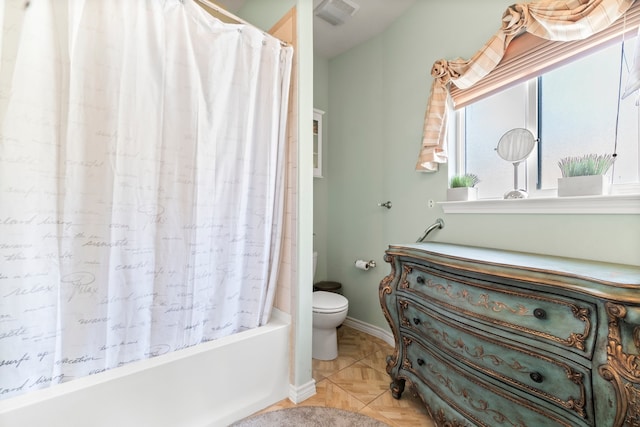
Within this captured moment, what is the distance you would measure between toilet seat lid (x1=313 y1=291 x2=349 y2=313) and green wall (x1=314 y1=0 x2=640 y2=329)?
44 cm

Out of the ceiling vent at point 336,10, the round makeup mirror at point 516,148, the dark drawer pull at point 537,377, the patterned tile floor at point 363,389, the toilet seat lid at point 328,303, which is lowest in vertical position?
the patterned tile floor at point 363,389

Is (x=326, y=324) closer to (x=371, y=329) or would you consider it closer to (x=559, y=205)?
(x=371, y=329)

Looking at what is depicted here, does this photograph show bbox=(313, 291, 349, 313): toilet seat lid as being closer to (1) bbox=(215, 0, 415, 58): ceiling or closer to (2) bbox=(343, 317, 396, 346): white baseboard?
(2) bbox=(343, 317, 396, 346): white baseboard

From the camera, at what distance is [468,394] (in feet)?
3.71

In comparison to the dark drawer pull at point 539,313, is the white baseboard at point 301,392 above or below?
below

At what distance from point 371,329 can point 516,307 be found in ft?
5.14

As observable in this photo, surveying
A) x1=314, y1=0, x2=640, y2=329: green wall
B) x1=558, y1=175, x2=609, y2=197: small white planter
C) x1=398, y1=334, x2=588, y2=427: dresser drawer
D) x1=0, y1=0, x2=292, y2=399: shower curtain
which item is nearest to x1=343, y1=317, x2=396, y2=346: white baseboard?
x1=314, y1=0, x2=640, y2=329: green wall

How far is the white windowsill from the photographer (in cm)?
111

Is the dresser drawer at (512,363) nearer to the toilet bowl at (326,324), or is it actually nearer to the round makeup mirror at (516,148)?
the toilet bowl at (326,324)

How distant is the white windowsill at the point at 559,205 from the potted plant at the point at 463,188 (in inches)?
1.8

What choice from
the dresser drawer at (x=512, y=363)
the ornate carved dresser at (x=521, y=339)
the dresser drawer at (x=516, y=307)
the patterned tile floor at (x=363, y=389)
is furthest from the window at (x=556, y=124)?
the patterned tile floor at (x=363, y=389)

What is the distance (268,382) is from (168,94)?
5.10 ft

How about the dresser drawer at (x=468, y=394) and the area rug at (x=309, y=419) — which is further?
the area rug at (x=309, y=419)

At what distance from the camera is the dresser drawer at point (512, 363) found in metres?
0.83
